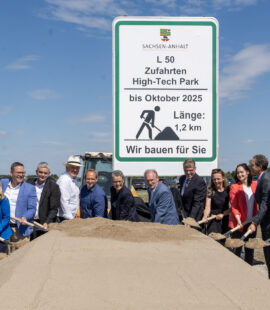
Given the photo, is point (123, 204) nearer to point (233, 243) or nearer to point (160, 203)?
point (160, 203)

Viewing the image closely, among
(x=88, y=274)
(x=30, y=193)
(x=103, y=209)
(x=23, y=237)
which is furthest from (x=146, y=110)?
(x=88, y=274)

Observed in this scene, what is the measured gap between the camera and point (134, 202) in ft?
16.2

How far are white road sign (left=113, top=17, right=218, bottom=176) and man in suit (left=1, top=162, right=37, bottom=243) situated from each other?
44.5 inches

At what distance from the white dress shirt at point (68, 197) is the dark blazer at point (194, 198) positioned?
4.40ft

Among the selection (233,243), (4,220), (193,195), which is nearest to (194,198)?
(193,195)

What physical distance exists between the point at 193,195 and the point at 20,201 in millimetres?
2046

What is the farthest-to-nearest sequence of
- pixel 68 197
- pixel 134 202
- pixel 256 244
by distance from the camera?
pixel 68 197 → pixel 134 202 → pixel 256 244

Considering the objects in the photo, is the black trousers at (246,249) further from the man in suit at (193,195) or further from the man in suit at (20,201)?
the man in suit at (20,201)

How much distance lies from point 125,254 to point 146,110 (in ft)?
7.64

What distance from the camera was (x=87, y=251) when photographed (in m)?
2.79

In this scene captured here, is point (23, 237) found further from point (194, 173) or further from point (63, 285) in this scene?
point (63, 285)

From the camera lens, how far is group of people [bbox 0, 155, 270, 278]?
4781 mm

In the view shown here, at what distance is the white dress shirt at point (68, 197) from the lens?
5480 millimetres

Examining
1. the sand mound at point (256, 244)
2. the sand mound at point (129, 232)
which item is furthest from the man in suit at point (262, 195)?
the sand mound at point (129, 232)
